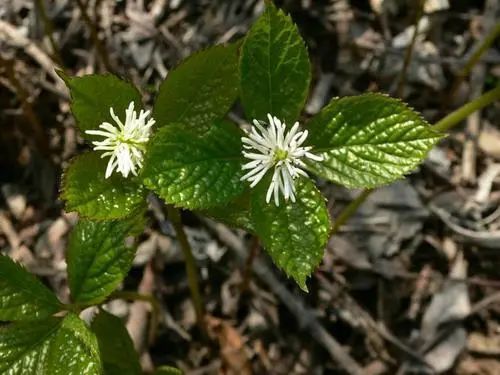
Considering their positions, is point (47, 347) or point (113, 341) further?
point (113, 341)

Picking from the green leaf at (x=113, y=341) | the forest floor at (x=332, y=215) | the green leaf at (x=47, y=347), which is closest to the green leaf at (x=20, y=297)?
the green leaf at (x=47, y=347)

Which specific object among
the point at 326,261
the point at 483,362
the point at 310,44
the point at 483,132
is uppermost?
the point at 310,44

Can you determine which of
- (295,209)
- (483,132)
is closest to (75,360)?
(295,209)

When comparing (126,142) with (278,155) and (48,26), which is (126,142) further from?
(48,26)

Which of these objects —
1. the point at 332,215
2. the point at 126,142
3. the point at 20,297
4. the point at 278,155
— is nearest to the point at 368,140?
the point at 278,155

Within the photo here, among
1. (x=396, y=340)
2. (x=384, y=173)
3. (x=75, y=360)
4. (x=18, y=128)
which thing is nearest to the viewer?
(x=384, y=173)

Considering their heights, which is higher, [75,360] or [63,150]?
[75,360]

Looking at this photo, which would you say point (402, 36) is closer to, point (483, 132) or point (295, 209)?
point (483, 132)
